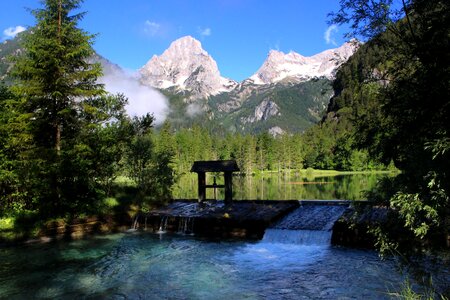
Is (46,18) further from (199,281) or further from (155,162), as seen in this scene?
(199,281)

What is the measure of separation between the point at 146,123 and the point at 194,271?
48.2 feet

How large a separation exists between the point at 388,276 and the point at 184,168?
96.2 m

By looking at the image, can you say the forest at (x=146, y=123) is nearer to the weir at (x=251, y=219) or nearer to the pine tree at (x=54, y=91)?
the pine tree at (x=54, y=91)

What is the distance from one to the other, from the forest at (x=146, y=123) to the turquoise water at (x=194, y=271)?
318cm

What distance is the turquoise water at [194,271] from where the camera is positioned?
12.1 m

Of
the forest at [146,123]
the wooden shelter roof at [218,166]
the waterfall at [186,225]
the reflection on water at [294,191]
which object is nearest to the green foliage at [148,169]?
the forest at [146,123]

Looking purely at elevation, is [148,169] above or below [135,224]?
above

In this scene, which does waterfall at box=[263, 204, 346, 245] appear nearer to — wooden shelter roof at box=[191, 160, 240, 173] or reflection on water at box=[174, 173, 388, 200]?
reflection on water at box=[174, 173, 388, 200]

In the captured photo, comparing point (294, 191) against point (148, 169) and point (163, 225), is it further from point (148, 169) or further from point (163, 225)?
point (163, 225)

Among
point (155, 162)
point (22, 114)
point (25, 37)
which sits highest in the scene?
point (25, 37)

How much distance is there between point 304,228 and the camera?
781 inches

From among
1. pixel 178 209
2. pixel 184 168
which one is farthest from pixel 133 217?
pixel 184 168

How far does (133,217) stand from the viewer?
24641 millimetres

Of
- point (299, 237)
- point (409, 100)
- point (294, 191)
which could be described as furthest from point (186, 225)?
point (294, 191)
